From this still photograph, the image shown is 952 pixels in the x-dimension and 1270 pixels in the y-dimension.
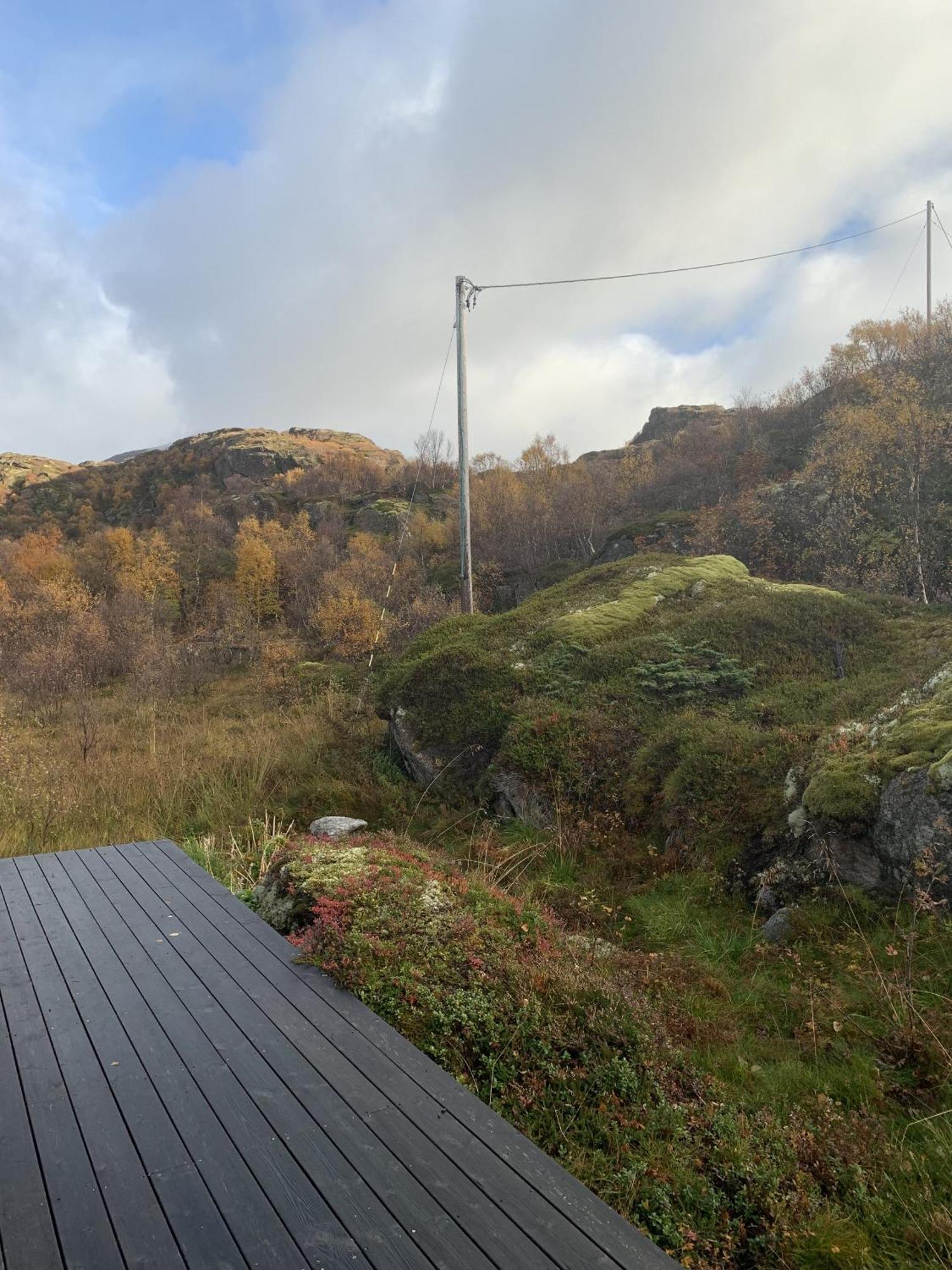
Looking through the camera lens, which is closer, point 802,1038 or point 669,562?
point 802,1038

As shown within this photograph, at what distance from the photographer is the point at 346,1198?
226cm

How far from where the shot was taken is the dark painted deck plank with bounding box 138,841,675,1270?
2129mm

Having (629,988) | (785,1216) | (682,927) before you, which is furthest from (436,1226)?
(682,927)

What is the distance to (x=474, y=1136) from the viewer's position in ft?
8.45

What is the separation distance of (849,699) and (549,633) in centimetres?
416

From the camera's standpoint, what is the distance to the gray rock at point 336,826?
24.6ft

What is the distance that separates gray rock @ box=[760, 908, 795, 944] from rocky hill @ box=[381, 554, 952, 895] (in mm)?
315

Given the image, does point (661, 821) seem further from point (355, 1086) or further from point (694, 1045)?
→ point (355, 1086)

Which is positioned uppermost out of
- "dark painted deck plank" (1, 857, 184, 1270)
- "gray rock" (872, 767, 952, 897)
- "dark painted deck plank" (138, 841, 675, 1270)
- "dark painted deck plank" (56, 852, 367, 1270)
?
"gray rock" (872, 767, 952, 897)

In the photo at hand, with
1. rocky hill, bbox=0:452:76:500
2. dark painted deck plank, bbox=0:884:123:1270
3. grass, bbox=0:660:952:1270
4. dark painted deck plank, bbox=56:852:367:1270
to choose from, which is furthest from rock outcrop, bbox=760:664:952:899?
rocky hill, bbox=0:452:76:500

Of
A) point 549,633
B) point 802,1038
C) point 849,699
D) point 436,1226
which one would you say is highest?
point 549,633

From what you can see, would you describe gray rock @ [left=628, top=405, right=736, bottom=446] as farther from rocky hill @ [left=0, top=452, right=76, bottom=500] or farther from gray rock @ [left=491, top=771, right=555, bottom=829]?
rocky hill @ [left=0, top=452, right=76, bottom=500]

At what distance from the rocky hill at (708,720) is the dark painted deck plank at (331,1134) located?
3.82 meters

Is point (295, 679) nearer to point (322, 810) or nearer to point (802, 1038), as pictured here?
point (322, 810)
